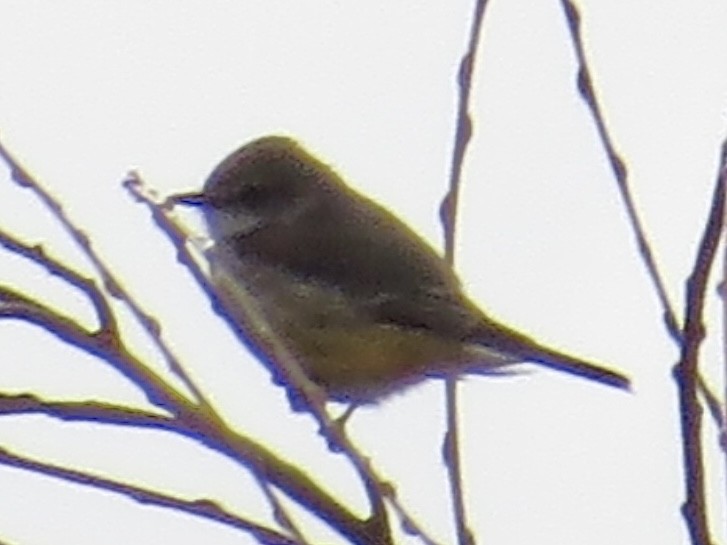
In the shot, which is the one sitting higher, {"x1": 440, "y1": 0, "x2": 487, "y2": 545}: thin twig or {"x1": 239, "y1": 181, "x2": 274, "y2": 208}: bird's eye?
{"x1": 440, "y1": 0, "x2": 487, "y2": 545}: thin twig

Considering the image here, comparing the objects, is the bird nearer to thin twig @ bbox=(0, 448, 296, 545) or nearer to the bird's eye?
the bird's eye

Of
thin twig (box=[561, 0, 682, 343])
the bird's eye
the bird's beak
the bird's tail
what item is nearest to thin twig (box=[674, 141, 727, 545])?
thin twig (box=[561, 0, 682, 343])

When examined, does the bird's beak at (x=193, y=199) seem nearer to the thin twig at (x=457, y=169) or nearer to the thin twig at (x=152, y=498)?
the thin twig at (x=457, y=169)

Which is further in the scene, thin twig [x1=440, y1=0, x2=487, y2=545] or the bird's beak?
the bird's beak

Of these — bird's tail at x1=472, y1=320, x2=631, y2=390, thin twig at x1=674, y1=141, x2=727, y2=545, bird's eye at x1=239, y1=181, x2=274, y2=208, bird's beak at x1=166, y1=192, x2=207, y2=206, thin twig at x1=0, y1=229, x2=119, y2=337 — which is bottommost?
bird's tail at x1=472, y1=320, x2=631, y2=390

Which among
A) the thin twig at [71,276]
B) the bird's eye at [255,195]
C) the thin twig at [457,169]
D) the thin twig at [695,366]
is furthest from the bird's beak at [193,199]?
the thin twig at [695,366]

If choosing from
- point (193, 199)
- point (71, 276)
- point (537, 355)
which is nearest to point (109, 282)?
point (71, 276)

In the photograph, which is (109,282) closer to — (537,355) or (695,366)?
(695,366)

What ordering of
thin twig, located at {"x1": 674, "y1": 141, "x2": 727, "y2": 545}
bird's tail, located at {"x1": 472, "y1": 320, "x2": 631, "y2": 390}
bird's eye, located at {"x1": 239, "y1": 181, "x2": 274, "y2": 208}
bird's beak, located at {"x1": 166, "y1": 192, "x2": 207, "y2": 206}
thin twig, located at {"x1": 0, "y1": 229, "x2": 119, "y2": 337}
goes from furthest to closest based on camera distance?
bird's eye, located at {"x1": 239, "y1": 181, "x2": 274, "y2": 208}, bird's beak, located at {"x1": 166, "y1": 192, "x2": 207, "y2": 206}, bird's tail, located at {"x1": 472, "y1": 320, "x2": 631, "y2": 390}, thin twig, located at {"x1": 0, "y1": 229, "x2": 119, "y2": 337}, thin twig, located at {"x1": 674, "y1": 141, "x2": 727, "y2": 545}
